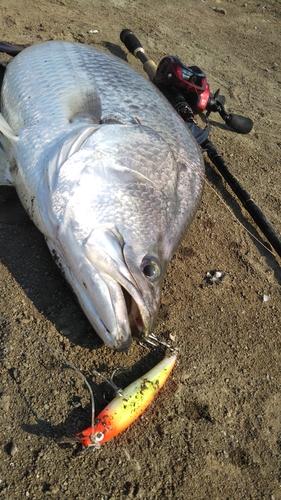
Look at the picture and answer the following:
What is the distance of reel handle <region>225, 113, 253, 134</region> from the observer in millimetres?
4660

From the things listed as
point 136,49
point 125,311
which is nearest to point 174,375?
point 125,311

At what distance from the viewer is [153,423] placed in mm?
2463

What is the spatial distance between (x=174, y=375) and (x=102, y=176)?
126 cm

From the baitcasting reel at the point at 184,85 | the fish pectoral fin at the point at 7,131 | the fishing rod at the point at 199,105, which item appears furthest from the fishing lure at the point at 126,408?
the baitcasting reel at the point at 184,85

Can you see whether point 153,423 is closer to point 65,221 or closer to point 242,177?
point 65,221

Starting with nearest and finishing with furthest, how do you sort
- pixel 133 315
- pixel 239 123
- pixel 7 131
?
pixel 133 315 → pixel 7 131 → pixel 239 123

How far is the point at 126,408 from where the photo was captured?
232 centimetres

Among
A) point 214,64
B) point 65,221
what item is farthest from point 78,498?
point 214,64

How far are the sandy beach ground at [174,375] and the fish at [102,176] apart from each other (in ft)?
0.81

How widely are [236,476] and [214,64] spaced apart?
17.3ft

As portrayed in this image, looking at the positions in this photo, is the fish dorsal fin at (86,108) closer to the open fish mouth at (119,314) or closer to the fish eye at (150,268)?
the fish eye at (150,268)

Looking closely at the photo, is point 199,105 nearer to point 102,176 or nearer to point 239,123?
point 239,123

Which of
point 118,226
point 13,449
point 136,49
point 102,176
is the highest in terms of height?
point 136,49

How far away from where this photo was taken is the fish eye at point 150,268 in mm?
2543
